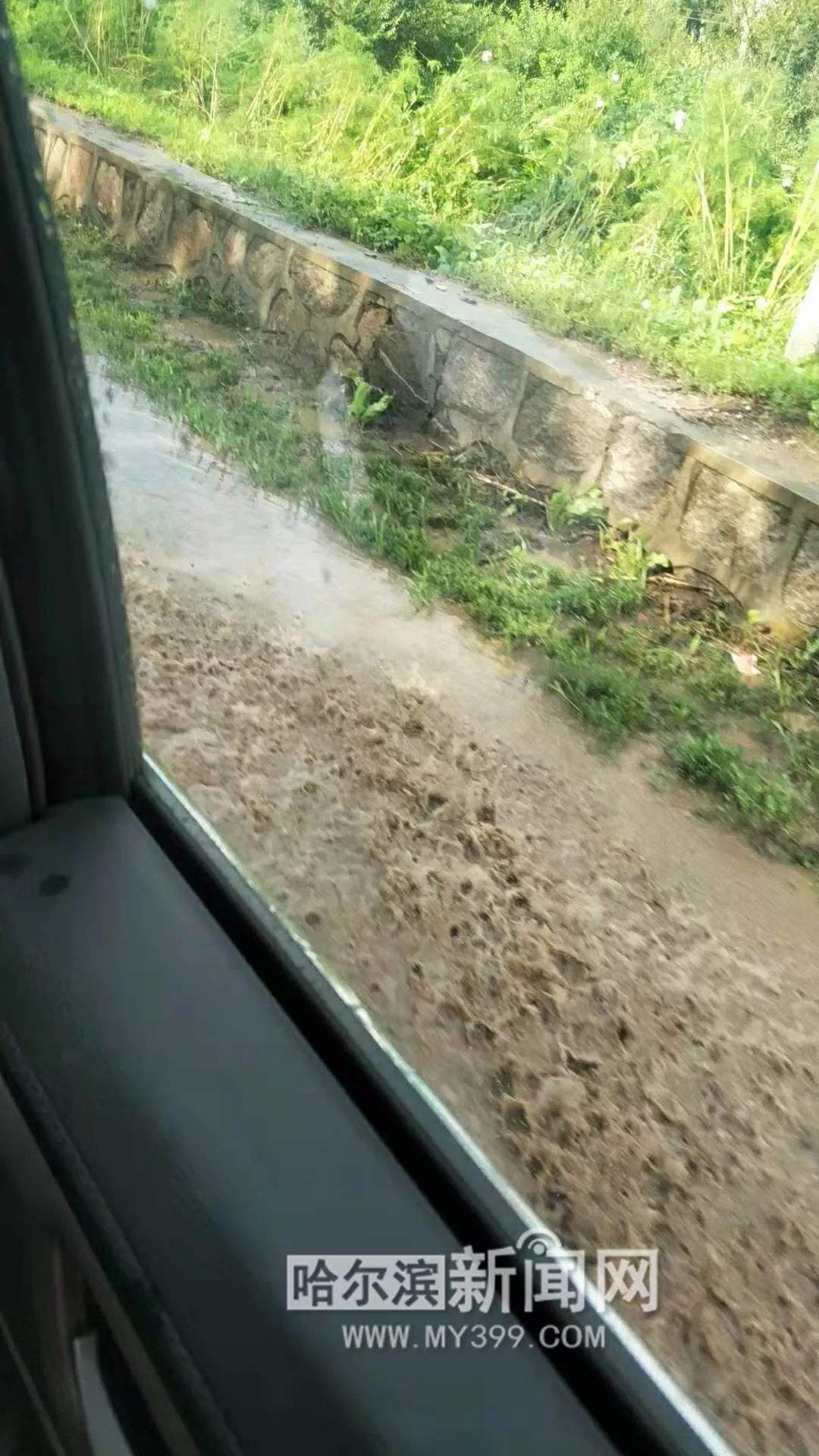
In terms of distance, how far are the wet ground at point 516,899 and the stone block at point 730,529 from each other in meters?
0.32

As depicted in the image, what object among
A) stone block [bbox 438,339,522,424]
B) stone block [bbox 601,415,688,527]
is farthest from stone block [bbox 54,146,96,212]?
stone block [bbox 601,415,688,527]

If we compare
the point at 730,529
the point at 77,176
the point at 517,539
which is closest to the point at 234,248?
the point at 77,176

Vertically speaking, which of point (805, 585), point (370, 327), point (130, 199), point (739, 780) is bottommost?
point (739, 780)

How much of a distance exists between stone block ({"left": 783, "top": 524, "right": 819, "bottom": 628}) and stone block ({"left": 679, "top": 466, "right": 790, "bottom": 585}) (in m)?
0.04

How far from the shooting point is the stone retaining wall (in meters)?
1.53

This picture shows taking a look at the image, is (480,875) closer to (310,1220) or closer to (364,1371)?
(310,1220)

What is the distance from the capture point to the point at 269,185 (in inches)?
69.0

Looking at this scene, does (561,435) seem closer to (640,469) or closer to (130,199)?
(640,469)

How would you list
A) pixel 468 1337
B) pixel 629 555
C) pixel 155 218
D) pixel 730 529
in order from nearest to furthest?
pixel 468 1337, pixel 730 529, pixel 629 555, pixel 155 218

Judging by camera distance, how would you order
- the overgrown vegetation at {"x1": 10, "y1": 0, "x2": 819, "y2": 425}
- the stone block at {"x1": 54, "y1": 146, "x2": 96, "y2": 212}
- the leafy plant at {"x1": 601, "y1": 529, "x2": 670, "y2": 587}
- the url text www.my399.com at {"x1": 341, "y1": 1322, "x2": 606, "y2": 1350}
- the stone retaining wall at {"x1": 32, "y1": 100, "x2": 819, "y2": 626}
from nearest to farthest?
1. the url text www.my399.com at {"x1": 341, "y1": 1322, "x2": 606, "y2": 1350}
2. the overgrown vegetation at {"x1": 10, "y1": 0, "x2": 819, "y2": 425}
3. the stone block at {"x1": 54, "y1": 146, "x2": 96, "y2": 212}
4. the stone retaining wall at {"x1": 32, "y1": 100, "x2": 819, "y2": 626}
5. the leafy plant at {"x1": 601, "y1": 529, "x2": 670, "y2": 587}

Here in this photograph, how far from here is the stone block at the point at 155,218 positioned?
1.77 metres

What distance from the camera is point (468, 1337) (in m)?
0.85

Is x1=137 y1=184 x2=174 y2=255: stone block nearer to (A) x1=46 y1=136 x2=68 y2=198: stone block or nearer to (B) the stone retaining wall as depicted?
(B) the stone retaining wall

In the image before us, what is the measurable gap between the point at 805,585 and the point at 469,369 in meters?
0.69
